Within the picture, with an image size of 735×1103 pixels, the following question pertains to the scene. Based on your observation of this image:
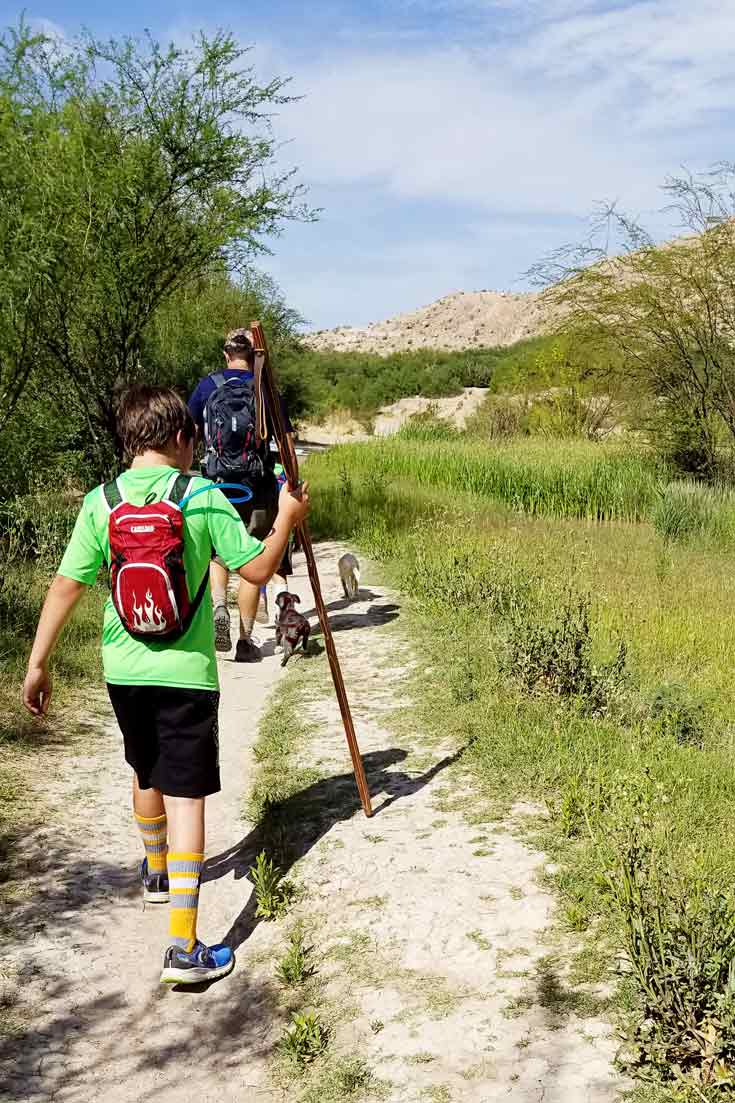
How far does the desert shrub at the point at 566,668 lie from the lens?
563 centimetres

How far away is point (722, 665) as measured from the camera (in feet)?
21.5

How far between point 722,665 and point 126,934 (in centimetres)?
404

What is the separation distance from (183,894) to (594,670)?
3210 mm

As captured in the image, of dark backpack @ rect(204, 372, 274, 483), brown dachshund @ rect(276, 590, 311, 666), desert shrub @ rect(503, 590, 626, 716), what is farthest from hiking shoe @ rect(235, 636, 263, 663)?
desert shrub @ rect(503, 590, 626, 716)

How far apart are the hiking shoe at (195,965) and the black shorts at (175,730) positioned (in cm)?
52

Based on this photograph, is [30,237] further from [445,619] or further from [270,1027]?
[270,1027]

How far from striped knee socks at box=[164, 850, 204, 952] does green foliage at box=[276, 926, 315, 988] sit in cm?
31

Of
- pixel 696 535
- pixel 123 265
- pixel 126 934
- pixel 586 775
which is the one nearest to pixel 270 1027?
pixel 126 934

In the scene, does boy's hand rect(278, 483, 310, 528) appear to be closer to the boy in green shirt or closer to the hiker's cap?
the boy in green shirt

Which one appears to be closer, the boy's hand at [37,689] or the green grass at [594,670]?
the boy's hand at [37,689]

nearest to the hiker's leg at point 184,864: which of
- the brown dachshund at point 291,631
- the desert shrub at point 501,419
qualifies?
the brown dachshund at point 291,631

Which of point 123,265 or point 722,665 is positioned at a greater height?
point 123,265

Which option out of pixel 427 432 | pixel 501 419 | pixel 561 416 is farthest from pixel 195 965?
pixel 501 419

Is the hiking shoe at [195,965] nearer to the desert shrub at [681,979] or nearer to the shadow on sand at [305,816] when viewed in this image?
the shadow on sand at [305,816]
